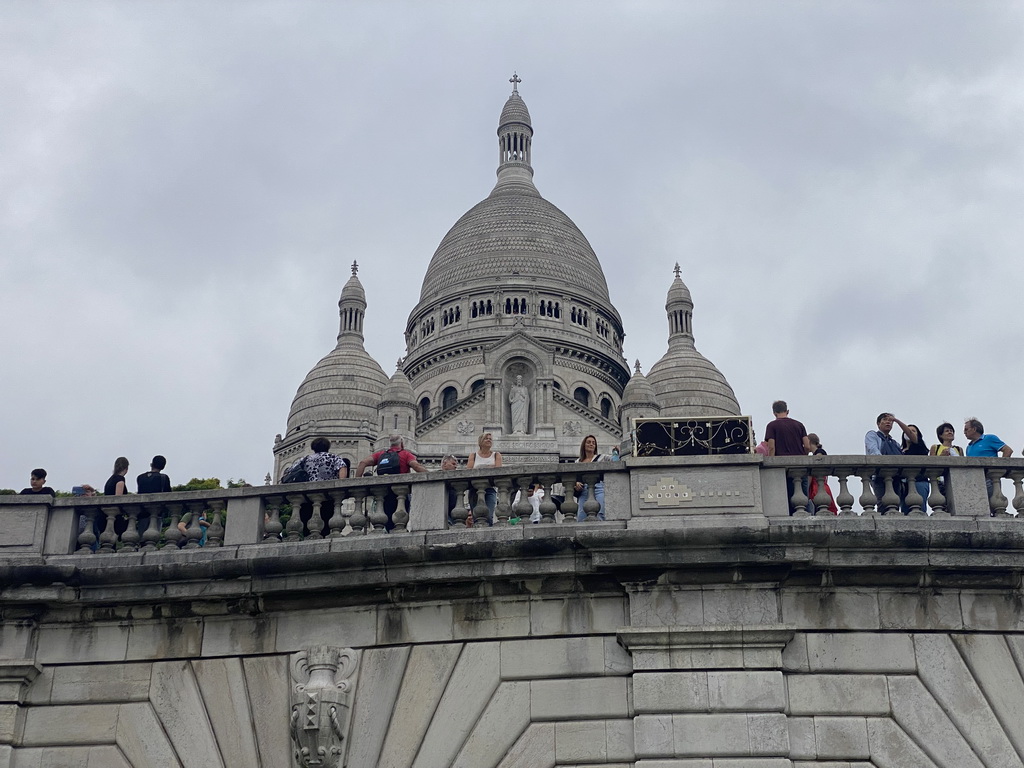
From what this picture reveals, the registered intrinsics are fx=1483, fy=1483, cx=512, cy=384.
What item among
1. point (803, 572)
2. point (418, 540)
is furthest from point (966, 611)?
point (418, 540)

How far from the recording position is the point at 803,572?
12.5 meters

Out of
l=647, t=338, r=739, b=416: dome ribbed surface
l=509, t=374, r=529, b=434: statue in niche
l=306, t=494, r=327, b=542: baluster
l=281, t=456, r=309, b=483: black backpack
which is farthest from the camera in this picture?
l=647, t=338, r=739, b=416: dome ribbed surface

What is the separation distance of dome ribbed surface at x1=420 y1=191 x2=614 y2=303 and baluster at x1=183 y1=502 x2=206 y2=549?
91.1 meters

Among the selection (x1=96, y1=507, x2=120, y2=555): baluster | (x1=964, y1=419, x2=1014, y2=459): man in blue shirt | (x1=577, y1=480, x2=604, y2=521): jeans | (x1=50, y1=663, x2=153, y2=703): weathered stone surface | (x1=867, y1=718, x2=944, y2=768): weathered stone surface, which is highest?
(x1=964, y1=419, x2=1014, y2=459): man in blue shirt

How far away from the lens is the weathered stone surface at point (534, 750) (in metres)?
12.2

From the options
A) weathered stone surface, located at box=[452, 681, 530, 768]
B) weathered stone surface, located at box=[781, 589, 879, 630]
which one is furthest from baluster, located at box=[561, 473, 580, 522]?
weathered stone surface, located at box=[781, 589, 879, 630]

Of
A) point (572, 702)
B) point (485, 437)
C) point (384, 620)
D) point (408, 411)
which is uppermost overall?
point (408, 411)

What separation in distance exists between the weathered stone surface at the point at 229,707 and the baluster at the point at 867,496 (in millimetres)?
5499

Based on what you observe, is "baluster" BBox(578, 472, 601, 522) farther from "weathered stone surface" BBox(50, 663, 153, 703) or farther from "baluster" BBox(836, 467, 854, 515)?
"weathered stone surface" BBox(50, 663, 153, 703)

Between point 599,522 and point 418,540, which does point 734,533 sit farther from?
point 418,540

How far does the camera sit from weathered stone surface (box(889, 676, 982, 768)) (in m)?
11.9

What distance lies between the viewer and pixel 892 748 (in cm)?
1194

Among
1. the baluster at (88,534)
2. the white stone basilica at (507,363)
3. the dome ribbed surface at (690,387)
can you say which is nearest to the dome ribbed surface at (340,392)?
the white stone basilica at (507,363)

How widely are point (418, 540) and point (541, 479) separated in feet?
4.12
